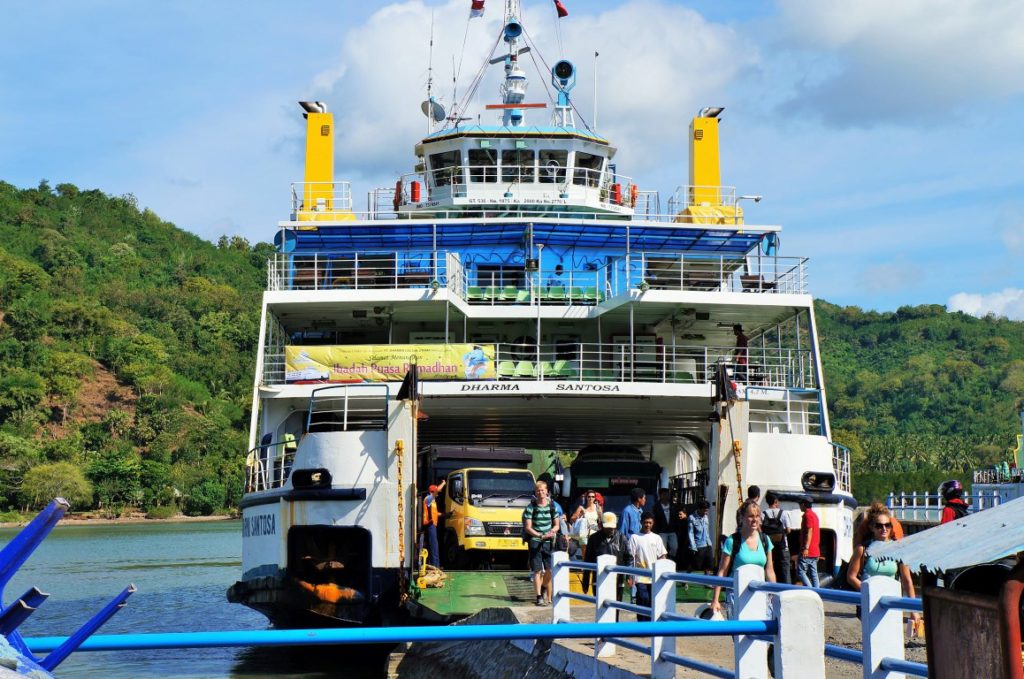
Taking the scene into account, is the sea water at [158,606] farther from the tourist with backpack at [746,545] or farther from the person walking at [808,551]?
Result: the person walking at [808,551]

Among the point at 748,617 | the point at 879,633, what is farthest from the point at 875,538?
the point at 879,633

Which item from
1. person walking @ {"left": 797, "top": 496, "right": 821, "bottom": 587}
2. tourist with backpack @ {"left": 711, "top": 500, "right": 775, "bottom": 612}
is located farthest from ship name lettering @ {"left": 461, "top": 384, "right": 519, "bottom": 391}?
tourist with backpack @ {"left": 711, "top": 500, "right": 775, "bottom": 612}

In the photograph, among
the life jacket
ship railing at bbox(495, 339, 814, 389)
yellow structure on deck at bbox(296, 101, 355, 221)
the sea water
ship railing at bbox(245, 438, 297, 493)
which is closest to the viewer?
the life jacket

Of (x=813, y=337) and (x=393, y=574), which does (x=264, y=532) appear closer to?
(x=393, y=574)

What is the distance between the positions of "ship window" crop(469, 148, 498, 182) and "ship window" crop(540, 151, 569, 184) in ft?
3.20

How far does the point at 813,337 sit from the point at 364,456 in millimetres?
7945

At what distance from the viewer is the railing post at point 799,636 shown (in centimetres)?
617

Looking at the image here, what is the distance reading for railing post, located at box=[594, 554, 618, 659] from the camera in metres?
9.91

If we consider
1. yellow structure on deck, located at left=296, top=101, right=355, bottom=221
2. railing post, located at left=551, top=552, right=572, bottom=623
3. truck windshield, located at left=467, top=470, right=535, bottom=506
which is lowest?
railing post, located at left=551, top=552, right=572, bottom=623

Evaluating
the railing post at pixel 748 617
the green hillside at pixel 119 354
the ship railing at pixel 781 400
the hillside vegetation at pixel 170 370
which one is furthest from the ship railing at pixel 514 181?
the green hillside at pixel 119 354

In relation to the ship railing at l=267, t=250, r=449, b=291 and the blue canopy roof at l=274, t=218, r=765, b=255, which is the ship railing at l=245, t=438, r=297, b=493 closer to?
the ship railing at l=267, t=250, r=449, b=291

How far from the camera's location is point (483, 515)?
762 inches

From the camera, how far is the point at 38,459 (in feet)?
290

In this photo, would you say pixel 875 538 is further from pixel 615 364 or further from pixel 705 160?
pixel 705 160
